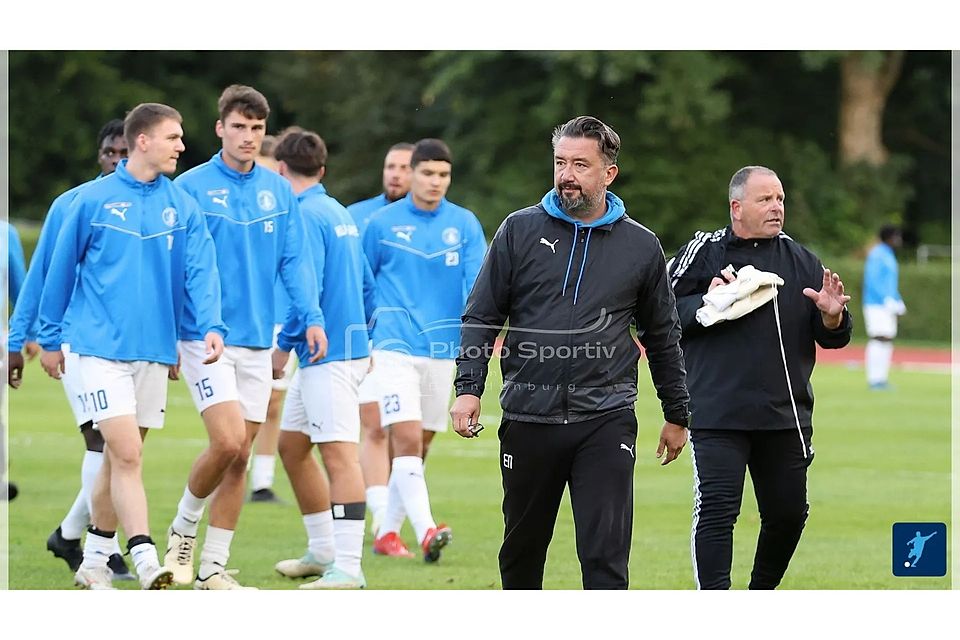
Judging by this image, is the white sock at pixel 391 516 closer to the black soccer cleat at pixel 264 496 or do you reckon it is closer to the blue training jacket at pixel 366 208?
the blue training jacket at pixel 366 208

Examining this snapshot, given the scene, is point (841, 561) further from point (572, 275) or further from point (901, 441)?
point (901, 441)

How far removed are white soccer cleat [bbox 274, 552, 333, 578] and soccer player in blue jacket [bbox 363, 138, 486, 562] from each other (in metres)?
0.99

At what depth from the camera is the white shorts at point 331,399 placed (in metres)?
8.44

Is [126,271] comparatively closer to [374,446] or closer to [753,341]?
[374,446]

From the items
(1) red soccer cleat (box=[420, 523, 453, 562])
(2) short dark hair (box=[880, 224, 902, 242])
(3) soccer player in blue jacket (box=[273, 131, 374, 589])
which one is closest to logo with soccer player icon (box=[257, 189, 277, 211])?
(3) soccer player in blue jacket (box=[273, 131, 374, 589])

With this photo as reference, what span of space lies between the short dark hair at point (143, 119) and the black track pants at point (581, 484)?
8.38ft

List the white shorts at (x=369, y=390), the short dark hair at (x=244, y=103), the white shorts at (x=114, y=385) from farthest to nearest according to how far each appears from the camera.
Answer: the white shorts at (x=369, y=390), the short dark hair at (x=244, y=103), the white shorts at (x=114, y=385)

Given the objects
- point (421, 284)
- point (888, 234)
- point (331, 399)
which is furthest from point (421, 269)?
point (888, 234)

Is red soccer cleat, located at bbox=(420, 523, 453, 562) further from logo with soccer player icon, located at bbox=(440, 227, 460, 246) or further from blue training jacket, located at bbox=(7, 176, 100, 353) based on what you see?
blue training jacket, located at bbox=(7, 176, 100, 353)

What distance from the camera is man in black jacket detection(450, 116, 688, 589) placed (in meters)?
6.34

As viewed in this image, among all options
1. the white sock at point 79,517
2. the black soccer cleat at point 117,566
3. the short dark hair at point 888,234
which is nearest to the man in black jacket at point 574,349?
the black soccer cleat at point 117,566

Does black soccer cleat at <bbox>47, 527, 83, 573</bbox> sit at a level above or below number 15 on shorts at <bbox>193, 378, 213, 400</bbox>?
below

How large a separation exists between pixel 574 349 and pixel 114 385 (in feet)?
8.30

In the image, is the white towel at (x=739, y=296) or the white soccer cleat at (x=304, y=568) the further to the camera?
the white soccer cleat at (x=304, y=568)
